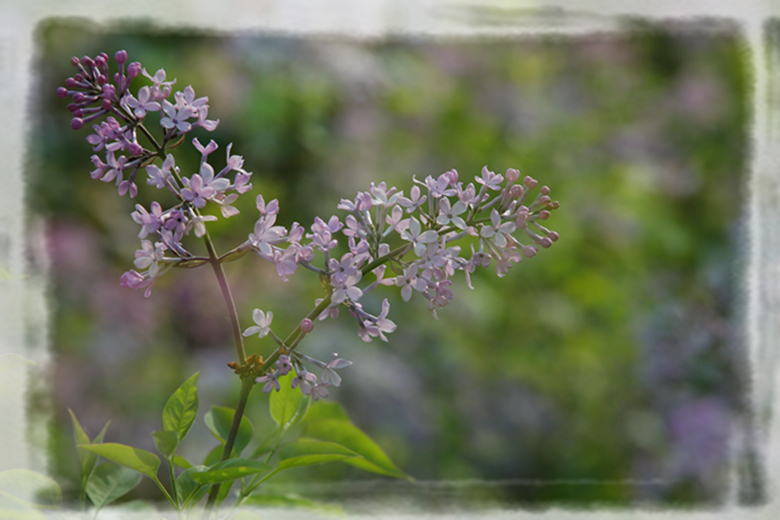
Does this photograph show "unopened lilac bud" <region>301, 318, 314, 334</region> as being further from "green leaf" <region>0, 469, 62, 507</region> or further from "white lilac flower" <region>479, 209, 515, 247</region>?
"green leaf" <region>0, 469, 62, 507</region>

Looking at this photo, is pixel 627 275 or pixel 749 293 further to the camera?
pixel 627 275

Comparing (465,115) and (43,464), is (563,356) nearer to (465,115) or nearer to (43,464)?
(465,115)

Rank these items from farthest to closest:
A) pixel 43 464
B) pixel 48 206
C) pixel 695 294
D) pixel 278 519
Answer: pixel 695 294
pixel 48 206
pixel 43 464
pixel 278 519

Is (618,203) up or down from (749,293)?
up

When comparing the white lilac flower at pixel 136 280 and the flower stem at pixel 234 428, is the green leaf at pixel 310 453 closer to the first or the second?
the flower stem at pixel 234 428

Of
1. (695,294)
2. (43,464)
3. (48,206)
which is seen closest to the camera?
(43,464)

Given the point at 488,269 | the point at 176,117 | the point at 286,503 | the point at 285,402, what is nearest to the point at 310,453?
the point at 285,402

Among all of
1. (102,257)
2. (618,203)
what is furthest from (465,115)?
(102,257)
